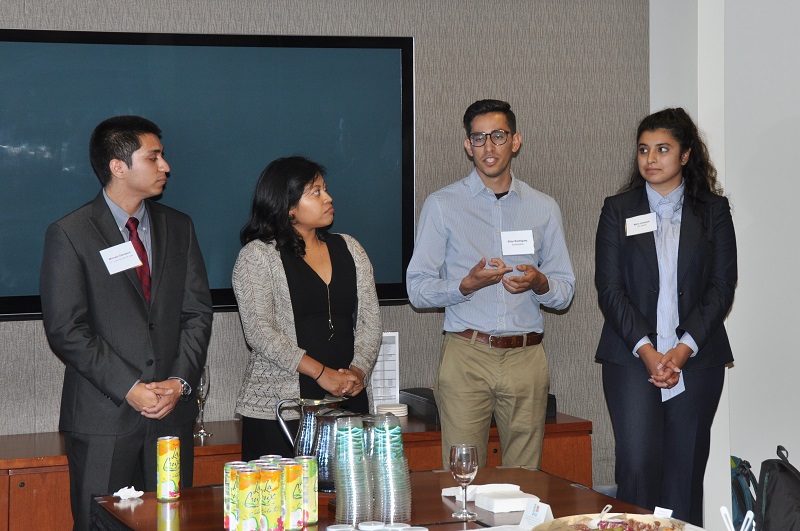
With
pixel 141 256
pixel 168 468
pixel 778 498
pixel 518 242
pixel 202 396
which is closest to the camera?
pixel 778 498

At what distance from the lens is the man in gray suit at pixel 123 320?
10.8 feet

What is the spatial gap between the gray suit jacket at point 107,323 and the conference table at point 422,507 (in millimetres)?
864

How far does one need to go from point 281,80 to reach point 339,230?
74 cm

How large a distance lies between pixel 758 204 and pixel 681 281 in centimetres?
86

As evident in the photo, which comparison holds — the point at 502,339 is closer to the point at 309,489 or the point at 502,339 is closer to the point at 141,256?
the point at 141,256

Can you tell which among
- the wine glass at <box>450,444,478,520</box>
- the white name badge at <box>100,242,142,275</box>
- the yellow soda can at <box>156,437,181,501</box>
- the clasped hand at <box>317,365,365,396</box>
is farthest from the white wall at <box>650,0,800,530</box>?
the yellow soda can at <box>156,437,181,501</box>

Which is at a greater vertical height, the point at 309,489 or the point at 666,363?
the point at 666,363

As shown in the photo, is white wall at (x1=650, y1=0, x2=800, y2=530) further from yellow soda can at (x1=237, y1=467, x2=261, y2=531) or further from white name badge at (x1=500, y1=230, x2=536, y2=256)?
yellow soda can at (x1=237, y1=467, x2=261, y2=531)

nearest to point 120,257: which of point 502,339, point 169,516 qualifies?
point 169,516

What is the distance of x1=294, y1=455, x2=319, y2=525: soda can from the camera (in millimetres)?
2125

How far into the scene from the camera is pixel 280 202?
3.75 meters

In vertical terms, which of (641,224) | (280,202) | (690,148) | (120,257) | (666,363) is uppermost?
(690,148)

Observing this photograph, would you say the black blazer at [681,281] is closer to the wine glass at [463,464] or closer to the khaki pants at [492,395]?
the khaki pants at [492,395]

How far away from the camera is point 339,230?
4.50 m
